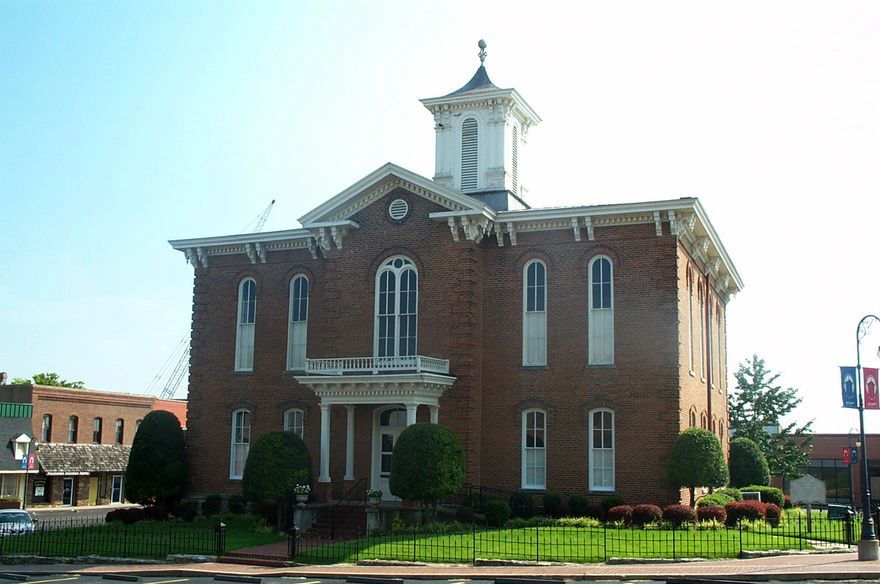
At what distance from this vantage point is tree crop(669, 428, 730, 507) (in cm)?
3041

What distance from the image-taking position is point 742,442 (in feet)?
138

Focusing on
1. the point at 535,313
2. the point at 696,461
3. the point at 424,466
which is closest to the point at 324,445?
the point at 424,466

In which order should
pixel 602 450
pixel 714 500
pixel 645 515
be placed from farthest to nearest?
pixel 602 450
pixel 714 500
pixel 645 515

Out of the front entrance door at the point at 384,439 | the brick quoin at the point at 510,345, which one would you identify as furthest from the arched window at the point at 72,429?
the front entrance door at the point at 384,439

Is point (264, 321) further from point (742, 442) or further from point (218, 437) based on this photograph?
point (742, 442)

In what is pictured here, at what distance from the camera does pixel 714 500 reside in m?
32.4

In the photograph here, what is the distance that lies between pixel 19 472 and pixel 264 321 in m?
23.4

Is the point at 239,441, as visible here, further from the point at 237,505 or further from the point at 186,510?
the point at 186,510

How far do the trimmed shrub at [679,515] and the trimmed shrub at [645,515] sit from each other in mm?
314

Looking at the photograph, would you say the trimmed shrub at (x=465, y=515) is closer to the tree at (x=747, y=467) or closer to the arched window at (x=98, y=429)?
the tree at (x=747, y=467)

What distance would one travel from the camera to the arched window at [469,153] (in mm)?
38625

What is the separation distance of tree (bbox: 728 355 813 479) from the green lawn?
37.4 metres

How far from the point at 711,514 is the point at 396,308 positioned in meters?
13.0

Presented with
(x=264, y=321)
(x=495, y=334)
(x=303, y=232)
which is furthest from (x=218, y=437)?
(x=495, y=334)
